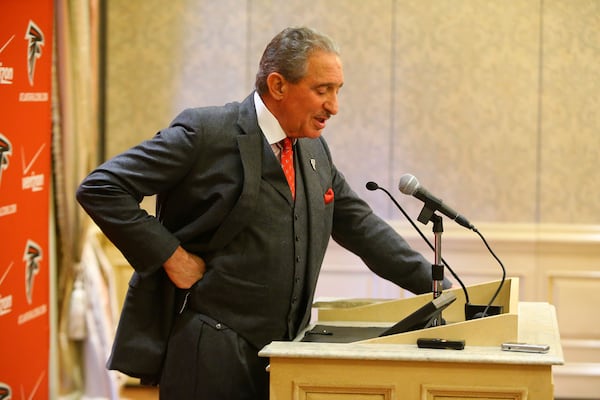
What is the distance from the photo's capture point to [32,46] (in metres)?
3.72

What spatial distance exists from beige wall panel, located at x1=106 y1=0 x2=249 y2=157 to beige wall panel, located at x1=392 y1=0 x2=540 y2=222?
882 millimetres

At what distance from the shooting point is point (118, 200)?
2.30 m

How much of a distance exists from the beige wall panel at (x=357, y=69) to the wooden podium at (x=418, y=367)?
106 inches

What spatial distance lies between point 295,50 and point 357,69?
2450 mm

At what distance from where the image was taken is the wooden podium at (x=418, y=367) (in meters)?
2.01

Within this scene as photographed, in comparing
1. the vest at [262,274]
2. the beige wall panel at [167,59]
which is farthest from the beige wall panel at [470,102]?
the vest at [262,274]

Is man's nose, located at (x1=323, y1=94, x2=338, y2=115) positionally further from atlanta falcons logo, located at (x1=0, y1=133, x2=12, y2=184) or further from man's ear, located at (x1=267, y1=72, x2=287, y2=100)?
atlanta falcons logo, located at (x1=0, y1=133, x2=12, y2=184)

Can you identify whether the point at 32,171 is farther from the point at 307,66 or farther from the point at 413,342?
the point at 413,342

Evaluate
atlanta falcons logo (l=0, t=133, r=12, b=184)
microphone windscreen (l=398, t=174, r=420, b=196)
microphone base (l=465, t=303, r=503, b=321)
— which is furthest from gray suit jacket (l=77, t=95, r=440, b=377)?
atlanta falcons logo (l=0, t=133, r=12, b=184)

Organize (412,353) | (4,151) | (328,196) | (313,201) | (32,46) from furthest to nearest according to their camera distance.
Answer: (32,46) → (4,151) → (328,196) → (313,201) → (412,353)

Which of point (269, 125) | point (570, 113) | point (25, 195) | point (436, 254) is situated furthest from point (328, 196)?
point (570, 113)

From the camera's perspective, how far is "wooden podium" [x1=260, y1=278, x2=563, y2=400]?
201 cm

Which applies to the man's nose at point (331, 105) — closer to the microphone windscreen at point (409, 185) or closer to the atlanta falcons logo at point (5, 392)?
the microphone windscreen at point (409, 185)

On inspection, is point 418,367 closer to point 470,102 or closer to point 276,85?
point 276,85
